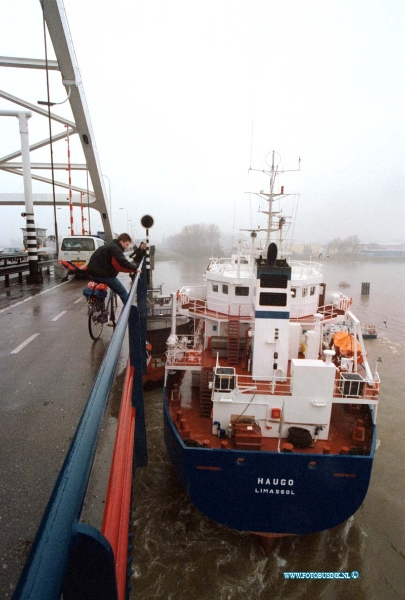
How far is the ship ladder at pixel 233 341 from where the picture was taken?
1171cm

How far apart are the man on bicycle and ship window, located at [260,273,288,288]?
4.73m

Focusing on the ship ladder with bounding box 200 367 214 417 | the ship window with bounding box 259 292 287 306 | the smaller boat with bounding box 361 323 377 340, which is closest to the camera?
the ship window with bounding box 259 292 287 306

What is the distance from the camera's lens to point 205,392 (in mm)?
10977

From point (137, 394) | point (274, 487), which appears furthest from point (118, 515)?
point (274, 487)

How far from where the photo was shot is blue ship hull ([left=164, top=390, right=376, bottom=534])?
8.30 metres

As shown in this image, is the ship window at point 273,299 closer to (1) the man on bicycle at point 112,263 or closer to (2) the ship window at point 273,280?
(2) the ship window at point 273,280

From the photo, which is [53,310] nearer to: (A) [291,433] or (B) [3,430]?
(B) [3,430]

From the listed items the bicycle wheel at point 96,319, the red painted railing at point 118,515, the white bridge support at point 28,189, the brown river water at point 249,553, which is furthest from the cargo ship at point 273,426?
the white bridge support at point 28,189

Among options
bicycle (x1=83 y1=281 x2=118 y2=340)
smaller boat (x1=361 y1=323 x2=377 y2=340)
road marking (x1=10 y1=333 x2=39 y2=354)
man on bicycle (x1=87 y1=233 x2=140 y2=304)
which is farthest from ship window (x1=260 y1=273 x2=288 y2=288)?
smaller boat (x1=361 y1=323 x2=377 y2=340)

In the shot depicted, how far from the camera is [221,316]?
12953 millimetres

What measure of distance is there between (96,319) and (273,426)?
5.60 meters

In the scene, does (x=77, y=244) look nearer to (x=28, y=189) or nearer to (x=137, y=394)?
(x=28, y=189)

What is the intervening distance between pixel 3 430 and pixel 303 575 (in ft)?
29.4

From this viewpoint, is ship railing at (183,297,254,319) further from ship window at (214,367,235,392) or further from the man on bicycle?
the man on bicycle
